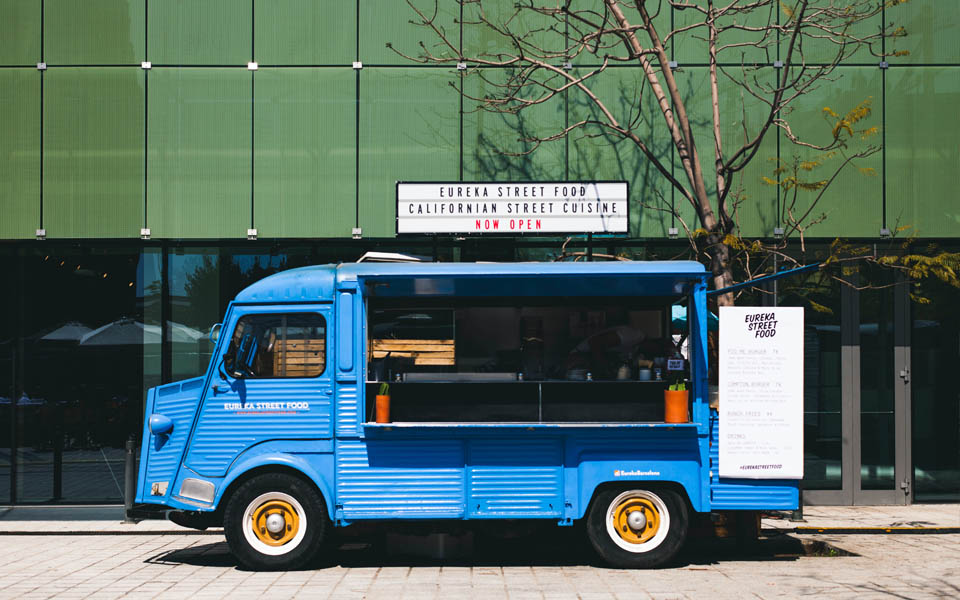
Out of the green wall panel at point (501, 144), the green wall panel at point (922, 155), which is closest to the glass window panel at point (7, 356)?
the green wall panel at point (501, 144)

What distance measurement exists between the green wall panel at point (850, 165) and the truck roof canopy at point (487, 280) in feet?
16.5

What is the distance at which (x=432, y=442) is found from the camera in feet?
30.9

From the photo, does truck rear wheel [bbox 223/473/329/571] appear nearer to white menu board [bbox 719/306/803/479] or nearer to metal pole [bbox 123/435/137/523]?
metal pole [bbox 123/435/137/523]

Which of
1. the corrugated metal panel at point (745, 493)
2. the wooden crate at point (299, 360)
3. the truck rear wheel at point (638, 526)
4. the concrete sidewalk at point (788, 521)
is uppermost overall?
the wooden crate at point (299, 360)

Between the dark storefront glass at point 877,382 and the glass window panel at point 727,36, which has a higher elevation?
the glass window panel at point 727,36

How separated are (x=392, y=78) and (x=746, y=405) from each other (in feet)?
23.9

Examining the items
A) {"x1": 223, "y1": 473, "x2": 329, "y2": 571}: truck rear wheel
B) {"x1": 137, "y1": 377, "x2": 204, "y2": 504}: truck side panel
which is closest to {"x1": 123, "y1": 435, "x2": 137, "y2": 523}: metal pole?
{"x1": 137, "y1": 377, "x2": 204, "y2": 504}: truck side panel

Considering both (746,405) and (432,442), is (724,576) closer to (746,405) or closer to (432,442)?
(746,405)

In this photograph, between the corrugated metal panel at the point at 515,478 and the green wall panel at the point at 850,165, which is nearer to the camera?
the corrugated metal panel at the point at 515,478

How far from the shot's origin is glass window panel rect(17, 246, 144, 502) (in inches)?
554

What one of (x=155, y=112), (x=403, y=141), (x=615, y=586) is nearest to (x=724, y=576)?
Answer: (x=615, y=586)

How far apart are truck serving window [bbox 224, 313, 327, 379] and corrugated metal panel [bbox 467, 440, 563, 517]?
6.02 feet

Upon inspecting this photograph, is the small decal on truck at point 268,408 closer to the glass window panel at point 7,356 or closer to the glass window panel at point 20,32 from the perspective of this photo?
the glass window panel at point 7,356

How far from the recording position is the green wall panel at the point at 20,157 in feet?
45.5
